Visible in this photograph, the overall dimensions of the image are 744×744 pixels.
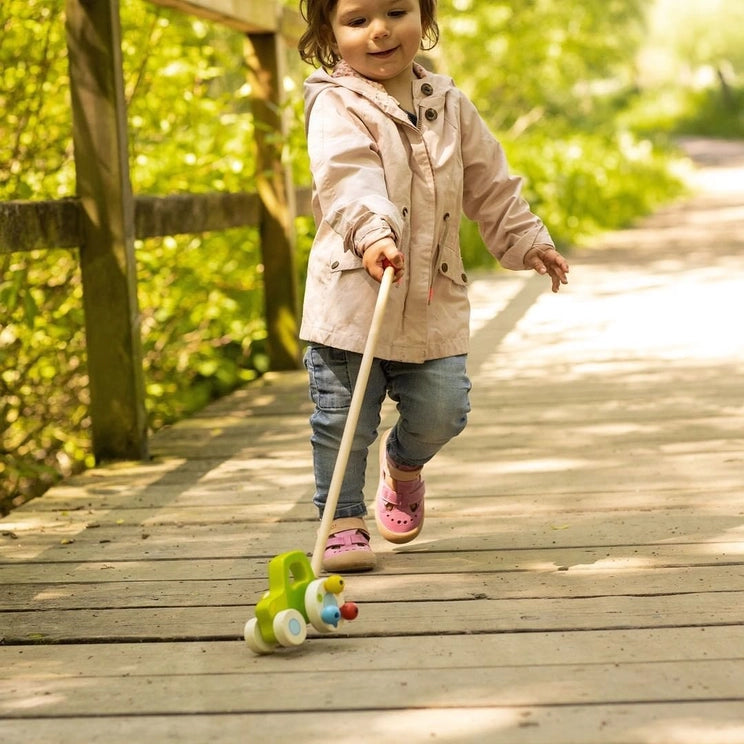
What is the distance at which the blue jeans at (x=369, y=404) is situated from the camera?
299 cm

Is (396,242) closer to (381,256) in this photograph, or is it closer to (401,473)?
(381,256)

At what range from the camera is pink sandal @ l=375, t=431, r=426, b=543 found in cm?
314

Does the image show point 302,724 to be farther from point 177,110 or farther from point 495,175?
point 177,110

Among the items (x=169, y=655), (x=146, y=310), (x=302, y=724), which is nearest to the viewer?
(x=302, y=724)

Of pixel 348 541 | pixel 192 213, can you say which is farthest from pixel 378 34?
pixel 192 213

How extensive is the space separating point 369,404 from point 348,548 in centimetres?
33

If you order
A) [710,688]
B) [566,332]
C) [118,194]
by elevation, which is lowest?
[566,332]

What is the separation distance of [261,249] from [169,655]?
Answer: 3626 mm

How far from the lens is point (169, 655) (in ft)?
8.01

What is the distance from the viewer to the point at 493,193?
314 cm

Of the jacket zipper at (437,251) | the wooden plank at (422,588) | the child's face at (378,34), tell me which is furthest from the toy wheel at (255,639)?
the child's face at (378,34)

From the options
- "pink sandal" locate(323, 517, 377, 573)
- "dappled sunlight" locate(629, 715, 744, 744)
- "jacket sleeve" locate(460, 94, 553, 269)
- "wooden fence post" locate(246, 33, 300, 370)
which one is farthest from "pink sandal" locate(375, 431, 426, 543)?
"wooden fence post" locate(246, 33, 300, 370)

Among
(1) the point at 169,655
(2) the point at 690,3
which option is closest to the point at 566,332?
(1) the point at 169,655

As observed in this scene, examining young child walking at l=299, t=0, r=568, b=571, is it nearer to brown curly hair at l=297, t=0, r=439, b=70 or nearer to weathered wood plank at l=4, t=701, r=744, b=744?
brown curly hair at l=297, t=0, r=439, b=70
